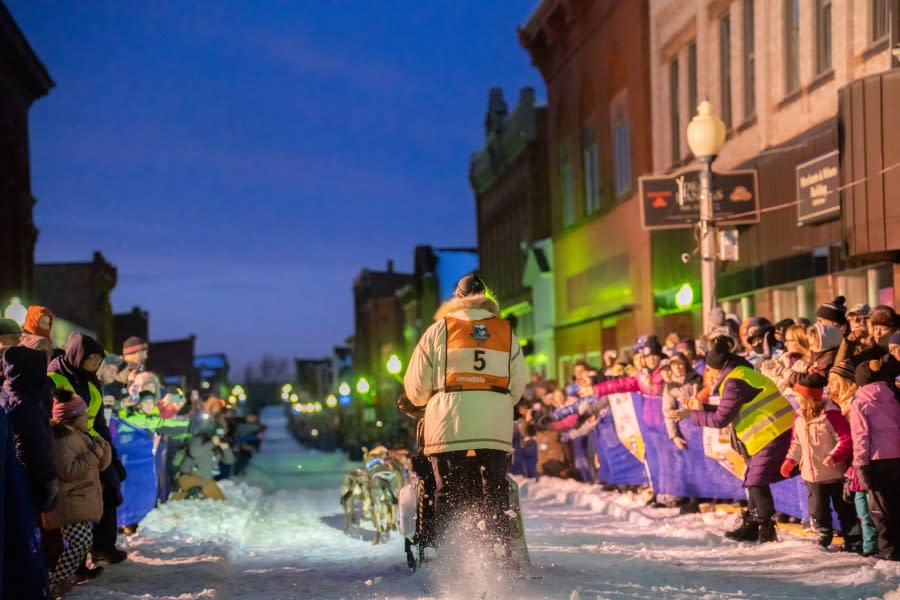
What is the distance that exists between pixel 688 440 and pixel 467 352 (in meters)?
5.88

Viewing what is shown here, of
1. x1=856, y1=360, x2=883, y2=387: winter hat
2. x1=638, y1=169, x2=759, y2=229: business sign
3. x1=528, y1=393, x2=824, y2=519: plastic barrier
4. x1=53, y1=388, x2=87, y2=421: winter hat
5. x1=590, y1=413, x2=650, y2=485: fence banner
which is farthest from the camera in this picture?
x1=638, y1=169, x2=759, y2=229: business sign

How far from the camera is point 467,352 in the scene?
27.7ft

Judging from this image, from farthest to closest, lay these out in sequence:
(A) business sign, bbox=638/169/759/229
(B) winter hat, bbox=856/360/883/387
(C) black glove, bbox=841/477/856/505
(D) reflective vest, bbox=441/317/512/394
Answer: (A) business sign, bbox=638/169/759/229, (C) black glove, bbox=841/477/856/505, (B) winter hat, bbox=856/360/883/387, (D) reflective vest, bbox=441/317/512/394

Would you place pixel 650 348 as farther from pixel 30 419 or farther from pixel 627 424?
pixel 30 419

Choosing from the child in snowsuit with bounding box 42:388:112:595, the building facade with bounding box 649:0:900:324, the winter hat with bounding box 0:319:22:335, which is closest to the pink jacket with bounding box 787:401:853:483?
the building facade with bounding box 649:0:900:324

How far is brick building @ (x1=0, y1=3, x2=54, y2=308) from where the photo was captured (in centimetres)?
3909

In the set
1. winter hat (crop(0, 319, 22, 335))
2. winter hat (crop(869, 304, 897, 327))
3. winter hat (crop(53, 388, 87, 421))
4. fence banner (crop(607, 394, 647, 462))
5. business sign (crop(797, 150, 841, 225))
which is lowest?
fence banner (crop(607, 394, 647, 462))

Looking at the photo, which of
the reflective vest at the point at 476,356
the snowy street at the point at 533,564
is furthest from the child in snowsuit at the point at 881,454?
the reflective vest at the point at 476,356

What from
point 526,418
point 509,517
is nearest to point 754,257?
point 526,418

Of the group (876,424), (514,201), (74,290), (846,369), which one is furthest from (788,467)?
(74,290)

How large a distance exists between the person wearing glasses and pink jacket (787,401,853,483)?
1.95ft

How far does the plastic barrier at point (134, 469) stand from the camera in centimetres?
1199

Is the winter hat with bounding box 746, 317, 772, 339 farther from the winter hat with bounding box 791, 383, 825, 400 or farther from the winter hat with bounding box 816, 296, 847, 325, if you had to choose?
the winter hat with bounding box 791, 383, 825, 400

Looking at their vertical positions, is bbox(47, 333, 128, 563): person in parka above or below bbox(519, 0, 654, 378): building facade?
below
